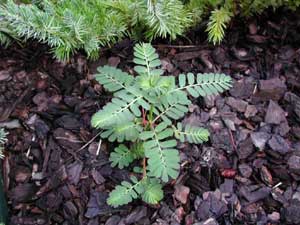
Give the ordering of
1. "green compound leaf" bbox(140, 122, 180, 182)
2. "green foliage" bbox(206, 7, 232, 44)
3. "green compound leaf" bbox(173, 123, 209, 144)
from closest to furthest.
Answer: "green compound leaf" bbox(140, 122, 180, 182) → "green compound leaf" bbox(173, 123, 209, 144) → "green foliage" bbox(206, 7, 232, 44)

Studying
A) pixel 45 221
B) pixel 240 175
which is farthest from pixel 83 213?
pixel 240 175

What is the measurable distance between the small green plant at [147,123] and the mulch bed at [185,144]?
3.7 inches

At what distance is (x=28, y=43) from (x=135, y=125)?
2.05 feet

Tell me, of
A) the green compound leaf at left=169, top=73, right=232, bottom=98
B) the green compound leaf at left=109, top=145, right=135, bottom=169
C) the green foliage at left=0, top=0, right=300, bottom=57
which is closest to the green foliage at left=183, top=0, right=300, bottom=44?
the green foliage at left=0, top=0, right=300, bottom=57

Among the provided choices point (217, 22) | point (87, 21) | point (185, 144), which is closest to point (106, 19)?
point (87, 21)

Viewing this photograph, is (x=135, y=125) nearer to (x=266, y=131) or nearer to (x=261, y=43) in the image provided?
(x=266, y=131)

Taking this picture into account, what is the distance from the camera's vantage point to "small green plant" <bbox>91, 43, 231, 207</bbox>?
1289mm

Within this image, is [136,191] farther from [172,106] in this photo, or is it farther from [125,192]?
[172,106]

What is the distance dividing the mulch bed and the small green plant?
9 cm

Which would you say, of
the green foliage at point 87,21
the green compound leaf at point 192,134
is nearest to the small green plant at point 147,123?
the green compound leaf at point 192,134

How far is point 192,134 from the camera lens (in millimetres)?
1396

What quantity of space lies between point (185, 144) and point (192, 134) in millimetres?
141

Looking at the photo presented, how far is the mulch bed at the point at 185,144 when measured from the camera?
4.67 ft

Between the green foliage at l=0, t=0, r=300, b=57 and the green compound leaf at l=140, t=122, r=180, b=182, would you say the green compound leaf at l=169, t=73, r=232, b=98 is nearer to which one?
the green compound leaf at l=140, t=122, r=180, b=182
